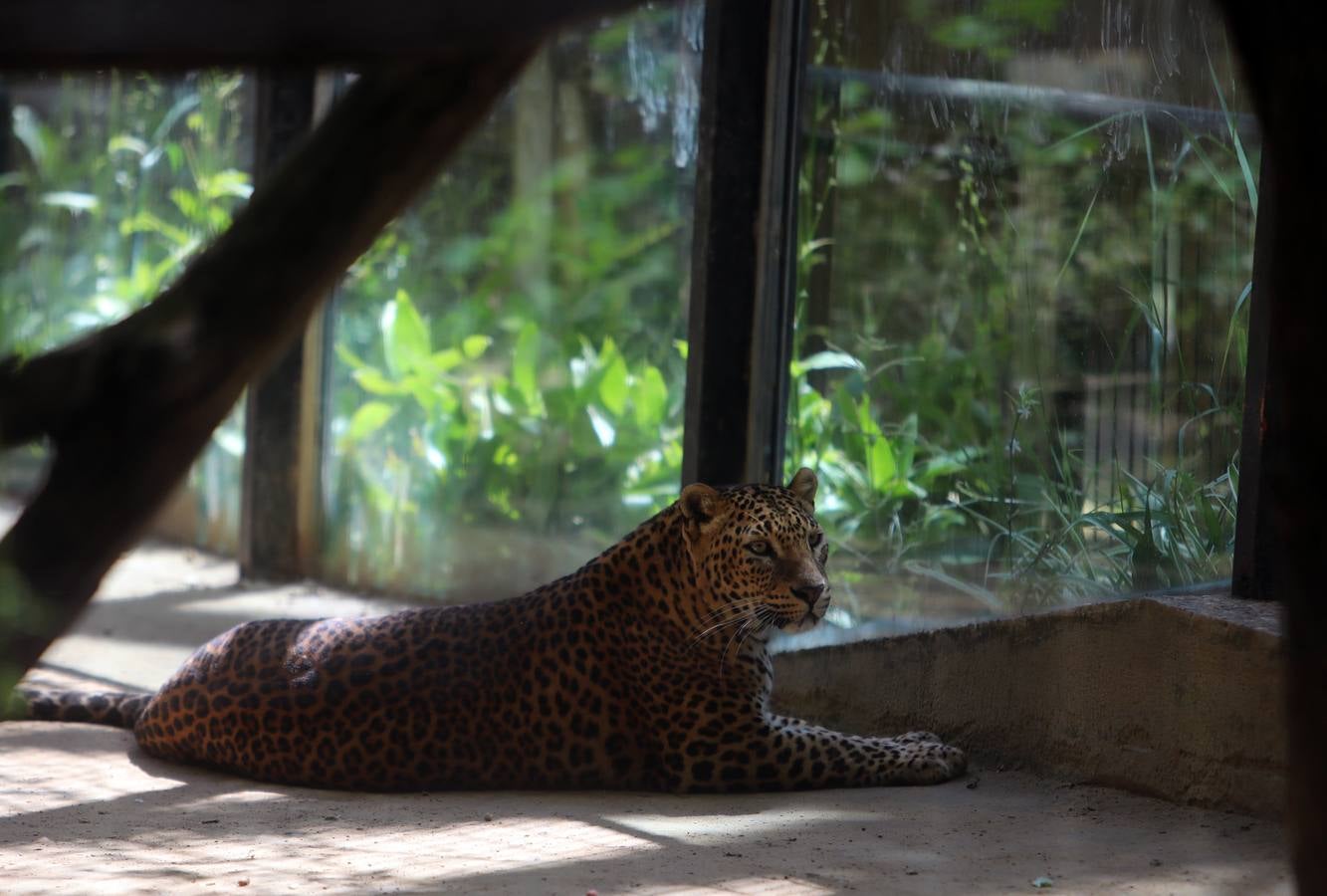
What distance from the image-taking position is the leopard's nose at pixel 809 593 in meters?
4.81

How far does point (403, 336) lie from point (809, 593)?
4359mm

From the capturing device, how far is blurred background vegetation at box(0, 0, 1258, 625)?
5.01 metres

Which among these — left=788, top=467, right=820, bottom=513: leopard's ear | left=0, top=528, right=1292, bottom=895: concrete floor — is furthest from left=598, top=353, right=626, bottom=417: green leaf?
left=0, top=528, right=1292, bottom=895: concrete floor

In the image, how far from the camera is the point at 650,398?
7.11 metres

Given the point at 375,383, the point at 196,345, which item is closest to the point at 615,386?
the point at 375,383

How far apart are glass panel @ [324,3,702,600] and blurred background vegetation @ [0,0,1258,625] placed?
0.02 metres

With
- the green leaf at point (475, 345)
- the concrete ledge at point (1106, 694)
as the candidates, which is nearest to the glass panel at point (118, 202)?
the green leaf at point (475, 345)

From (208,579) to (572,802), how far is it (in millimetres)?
5296

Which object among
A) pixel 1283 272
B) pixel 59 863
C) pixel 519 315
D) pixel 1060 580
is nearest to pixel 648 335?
pixel 519 315

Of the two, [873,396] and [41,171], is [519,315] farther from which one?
[41,171]

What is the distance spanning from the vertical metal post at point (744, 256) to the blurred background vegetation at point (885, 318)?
12 centimetres

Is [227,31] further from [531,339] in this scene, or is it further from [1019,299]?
[531,339]

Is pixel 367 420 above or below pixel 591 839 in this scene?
above

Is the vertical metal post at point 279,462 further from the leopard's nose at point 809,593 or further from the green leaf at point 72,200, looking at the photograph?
the leopard's nose at point 809,593
